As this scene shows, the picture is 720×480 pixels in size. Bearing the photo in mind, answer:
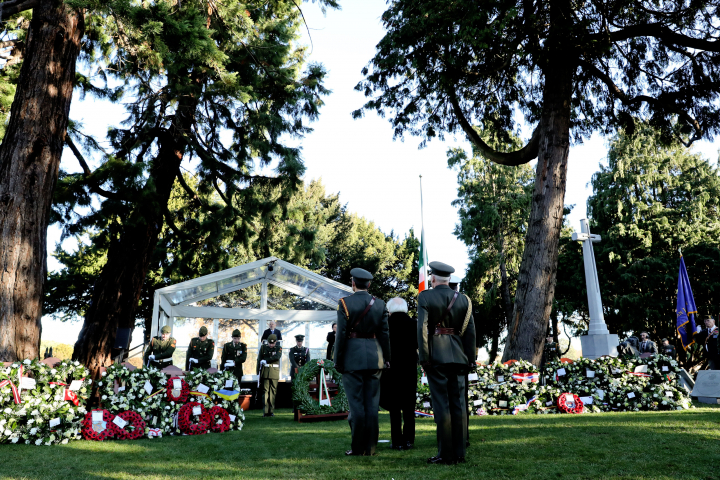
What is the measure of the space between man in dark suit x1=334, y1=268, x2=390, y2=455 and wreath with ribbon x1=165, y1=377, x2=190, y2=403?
3.37 metres

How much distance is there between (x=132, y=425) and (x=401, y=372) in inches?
150

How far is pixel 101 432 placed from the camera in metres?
6.93

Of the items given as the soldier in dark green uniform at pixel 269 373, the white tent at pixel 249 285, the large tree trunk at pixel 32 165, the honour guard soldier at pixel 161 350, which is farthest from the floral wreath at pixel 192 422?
the white tent at pixel 249 285

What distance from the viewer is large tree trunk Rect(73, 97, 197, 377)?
11.6 meters

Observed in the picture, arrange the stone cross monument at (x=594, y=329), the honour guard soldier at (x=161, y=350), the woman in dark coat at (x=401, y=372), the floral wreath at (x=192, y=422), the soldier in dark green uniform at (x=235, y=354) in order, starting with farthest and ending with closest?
1. the soldier in dark green uniform at (x=235, y=354)
2. the stone cross monument at (x=594, y=329)
3. the honour guard soldier at (x=161, y=350)
4. the floral wreath at (x=192, y=422)
5. the woman in dark coat at (x=401, y=372)

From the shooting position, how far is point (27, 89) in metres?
8.01

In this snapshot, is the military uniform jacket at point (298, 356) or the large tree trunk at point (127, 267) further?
the military uniform jacket at point (298, 356)

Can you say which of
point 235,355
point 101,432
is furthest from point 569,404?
point 101,432

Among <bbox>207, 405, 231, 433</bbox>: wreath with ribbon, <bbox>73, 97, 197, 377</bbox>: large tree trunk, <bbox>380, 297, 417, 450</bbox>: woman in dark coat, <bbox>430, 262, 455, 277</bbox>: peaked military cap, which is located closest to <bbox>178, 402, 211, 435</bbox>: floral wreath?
<bbox>207, 405, 231, 433</bbox>: wreath with ribbon

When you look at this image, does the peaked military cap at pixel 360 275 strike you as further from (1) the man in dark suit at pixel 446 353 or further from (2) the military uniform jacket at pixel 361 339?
(1) the man in dark suit at pixel 446 353

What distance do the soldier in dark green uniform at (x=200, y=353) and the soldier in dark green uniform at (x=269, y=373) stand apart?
136 cm

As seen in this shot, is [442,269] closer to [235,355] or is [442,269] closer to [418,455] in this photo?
[418,455]

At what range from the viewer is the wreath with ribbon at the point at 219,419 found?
25.7 ft

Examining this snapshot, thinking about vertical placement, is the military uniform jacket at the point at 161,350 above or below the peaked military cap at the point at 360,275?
below
